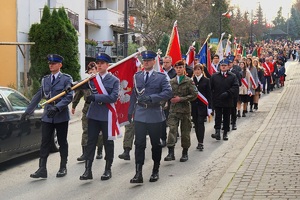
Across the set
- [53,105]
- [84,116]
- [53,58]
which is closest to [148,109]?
[53,105]

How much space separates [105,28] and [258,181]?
37.4 m

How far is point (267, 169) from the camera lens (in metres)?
8.42

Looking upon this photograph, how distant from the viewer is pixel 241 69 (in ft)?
53.5

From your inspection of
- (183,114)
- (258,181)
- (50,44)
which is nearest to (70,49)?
(50,44)

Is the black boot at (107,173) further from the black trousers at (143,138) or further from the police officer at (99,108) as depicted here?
the black trousers at (143,138)

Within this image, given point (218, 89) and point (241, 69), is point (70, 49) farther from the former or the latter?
point (218, 89)

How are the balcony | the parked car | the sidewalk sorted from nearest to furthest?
the sidewalk < the parked car < the balcony

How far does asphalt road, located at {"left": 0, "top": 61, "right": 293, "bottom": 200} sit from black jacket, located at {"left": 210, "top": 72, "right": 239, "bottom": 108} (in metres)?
1.02

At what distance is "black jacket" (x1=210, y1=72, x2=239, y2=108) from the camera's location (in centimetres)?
1201

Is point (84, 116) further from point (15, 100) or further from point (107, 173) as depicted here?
point (107, 173)

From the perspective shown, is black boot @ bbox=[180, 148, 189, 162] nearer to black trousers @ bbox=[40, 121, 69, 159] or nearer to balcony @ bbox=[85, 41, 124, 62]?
black trousers @ bbox=[40, 121, 69, 159]

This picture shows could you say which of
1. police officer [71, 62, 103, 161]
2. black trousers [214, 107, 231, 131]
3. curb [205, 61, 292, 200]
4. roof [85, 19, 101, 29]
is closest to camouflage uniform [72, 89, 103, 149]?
police officer [71, 62, 103, 161]

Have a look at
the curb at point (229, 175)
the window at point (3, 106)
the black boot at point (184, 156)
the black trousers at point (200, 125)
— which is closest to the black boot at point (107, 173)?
the curb at point (229, 175)

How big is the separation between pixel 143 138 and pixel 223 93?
4.51 m
